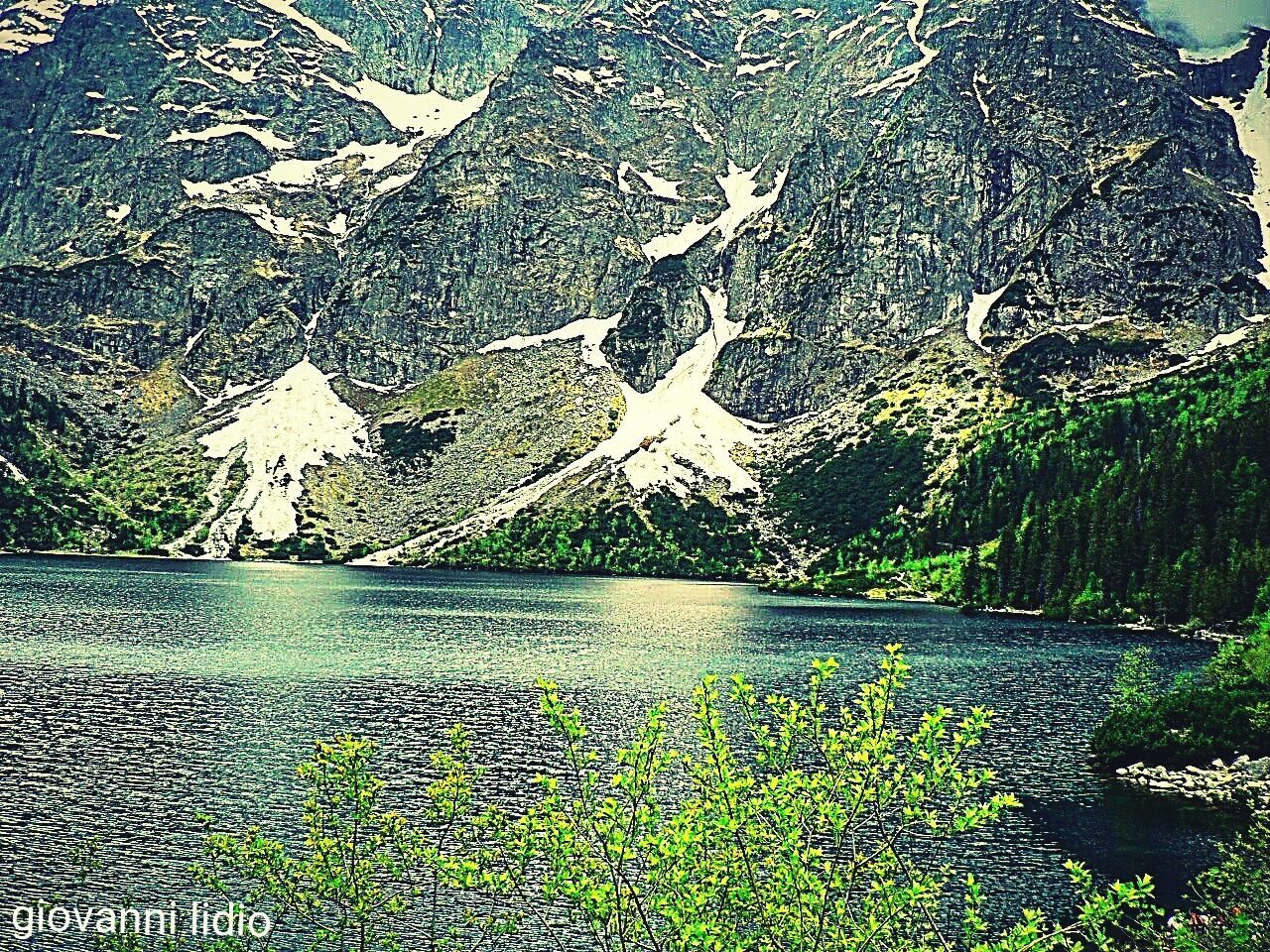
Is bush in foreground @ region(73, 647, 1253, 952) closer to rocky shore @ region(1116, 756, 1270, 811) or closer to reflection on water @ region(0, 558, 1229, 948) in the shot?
reflection on water @ region(0, 558, 1229, 948)

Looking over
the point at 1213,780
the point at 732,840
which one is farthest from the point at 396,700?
the point at 732,840

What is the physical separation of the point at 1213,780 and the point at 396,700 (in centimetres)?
6177

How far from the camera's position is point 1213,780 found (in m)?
79.4

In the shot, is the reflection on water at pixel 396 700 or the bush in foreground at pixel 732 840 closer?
the bush in foreground at pixel 732 840

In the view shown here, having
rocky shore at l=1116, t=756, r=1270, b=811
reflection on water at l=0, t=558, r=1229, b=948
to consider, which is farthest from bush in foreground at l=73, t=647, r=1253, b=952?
rocky shore at l=1116, t=756, r=1270, b=811

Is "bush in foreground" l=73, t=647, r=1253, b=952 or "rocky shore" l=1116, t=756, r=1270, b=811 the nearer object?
"bush in foreground" l=73, t=647, r=1253, b=952

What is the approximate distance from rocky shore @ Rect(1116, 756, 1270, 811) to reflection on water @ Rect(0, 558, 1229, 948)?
126 inches

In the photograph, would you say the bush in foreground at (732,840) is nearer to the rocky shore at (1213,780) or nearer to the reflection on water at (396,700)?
the reflection on water at (396,700)

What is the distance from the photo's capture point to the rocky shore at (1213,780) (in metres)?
75.2

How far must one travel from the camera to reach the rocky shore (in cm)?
7525

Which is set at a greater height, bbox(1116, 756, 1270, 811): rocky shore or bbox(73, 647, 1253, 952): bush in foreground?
bbox(73, 647, 1253, 952): bush in foreground

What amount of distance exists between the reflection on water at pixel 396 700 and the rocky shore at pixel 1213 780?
320cm

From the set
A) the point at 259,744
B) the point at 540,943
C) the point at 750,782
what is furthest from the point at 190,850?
the point at 750,782

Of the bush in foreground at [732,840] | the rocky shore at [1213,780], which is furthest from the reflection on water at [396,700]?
the bush in foreground at [732,840]
